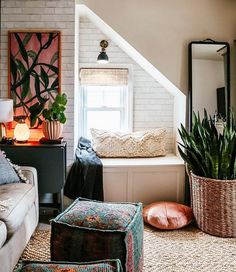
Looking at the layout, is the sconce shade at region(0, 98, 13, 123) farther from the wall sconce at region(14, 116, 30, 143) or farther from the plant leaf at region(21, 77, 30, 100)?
the plant leaf at region(21, 77, 30, 100)

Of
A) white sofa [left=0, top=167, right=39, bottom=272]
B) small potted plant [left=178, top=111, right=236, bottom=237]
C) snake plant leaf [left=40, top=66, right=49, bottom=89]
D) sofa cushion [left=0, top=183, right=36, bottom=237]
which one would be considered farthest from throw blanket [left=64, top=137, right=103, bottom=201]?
small potted plant [left=178, top=111, right=236, bottom=237]

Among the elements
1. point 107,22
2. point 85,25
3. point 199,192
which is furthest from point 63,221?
point 85,25

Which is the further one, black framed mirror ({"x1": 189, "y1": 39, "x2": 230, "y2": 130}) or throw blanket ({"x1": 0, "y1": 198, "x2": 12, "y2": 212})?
black framed mirror ({"x1": 189, "y1": 39, "x2": 230, "y2": 130})

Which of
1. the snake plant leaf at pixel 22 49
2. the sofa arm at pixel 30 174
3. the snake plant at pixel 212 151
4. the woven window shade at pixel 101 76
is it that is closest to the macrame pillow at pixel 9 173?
the sofa arm at pixel 30 174

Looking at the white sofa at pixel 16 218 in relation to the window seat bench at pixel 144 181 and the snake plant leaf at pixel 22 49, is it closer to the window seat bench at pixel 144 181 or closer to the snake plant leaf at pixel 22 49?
the window seat bench at pixel 144 181

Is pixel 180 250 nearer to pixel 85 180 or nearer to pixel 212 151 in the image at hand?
pixel 212 151

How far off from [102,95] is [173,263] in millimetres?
2701

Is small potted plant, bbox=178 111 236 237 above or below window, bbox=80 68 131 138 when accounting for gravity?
below

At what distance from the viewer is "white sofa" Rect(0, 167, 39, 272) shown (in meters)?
2.58

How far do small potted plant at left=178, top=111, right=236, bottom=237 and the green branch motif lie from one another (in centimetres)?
165

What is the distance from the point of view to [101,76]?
502cm

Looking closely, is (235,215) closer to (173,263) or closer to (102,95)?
(173,263)

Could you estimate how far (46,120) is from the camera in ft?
13.3

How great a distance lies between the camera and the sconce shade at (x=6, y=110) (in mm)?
3859
